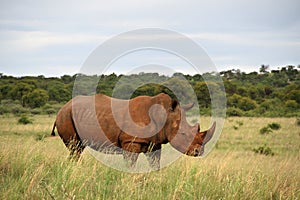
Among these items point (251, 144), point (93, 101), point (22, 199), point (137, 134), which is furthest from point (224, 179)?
point (251, 144)

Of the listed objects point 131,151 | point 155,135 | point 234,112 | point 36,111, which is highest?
point 155,135

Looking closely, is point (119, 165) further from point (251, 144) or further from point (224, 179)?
point (251, 144)

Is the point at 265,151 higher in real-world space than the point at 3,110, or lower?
higher

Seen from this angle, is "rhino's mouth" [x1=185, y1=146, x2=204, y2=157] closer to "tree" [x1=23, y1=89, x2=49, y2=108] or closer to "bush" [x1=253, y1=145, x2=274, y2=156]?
"bush" [x1=253, y1=145, x2=274, y2=156]

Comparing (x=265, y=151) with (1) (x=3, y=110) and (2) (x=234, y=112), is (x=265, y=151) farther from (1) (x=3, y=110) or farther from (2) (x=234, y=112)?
(1) (x=3, y=110)

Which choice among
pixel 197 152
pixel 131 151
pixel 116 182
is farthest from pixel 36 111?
pixel 116 182

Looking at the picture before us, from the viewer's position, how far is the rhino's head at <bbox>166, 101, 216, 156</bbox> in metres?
7.42

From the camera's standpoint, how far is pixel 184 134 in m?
7.53

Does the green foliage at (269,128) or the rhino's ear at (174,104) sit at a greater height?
the rhino's ear at (174,104)

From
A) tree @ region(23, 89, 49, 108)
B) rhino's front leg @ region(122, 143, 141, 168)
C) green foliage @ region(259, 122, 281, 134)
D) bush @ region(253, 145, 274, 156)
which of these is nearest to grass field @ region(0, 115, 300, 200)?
rhino's front leg @ region(122, 143, 141, 168)

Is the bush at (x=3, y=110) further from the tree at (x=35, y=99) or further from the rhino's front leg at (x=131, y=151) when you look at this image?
the rhino's front leg at (x=131, y=151)

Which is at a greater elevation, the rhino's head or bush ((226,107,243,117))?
the rhino's head

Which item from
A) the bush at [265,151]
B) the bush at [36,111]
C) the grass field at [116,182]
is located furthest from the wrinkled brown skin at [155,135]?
the bush at [36,111]

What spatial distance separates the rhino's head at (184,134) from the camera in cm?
742
